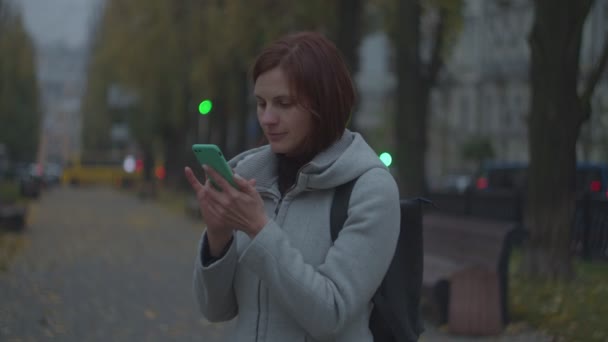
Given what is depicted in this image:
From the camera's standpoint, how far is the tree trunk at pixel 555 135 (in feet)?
35.7

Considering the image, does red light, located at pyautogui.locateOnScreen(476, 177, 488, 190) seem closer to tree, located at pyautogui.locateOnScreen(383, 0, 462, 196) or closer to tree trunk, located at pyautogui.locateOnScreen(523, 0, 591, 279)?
tree, located at pyautogui.locateOnScreen(383, 0, 462, 196)

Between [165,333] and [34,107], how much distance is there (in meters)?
76.6

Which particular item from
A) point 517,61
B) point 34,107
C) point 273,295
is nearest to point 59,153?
point 34,107

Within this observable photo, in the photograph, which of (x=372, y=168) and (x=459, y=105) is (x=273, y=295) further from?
(x=459, y=105)

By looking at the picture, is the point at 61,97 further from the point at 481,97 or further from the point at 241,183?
the point at 241,183

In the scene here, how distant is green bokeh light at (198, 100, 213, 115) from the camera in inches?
99.0

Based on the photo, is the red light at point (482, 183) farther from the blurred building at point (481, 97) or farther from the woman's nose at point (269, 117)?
the woman's nose at point (269, 117)

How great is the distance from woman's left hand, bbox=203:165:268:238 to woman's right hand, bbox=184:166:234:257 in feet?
0.06

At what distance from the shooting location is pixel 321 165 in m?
2.51

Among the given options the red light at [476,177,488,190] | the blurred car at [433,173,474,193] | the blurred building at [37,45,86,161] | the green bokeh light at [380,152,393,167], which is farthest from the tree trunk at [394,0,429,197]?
the blurred building at [37,45,86,161]

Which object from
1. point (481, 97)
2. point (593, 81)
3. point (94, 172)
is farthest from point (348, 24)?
point (94, 172)

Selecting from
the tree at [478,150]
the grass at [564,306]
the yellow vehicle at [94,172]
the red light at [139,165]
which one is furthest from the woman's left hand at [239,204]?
the yellow vehicle at [94,172]

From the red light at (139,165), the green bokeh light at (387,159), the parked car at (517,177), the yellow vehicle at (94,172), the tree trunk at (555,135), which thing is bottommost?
the yellow vehicle at (94,172)

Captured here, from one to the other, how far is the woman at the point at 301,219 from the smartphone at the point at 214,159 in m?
0.02
